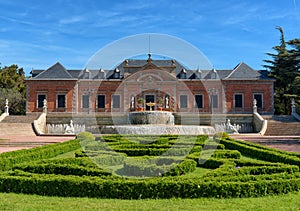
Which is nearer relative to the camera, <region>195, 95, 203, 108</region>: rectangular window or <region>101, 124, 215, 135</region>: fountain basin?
<region>101, 124, 215, 135</region>: fountain basin

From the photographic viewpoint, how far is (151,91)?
3428 cm

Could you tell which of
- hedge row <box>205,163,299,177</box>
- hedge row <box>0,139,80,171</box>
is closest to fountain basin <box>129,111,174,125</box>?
hedge row <box>0,139,80,171</box>

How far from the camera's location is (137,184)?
5.31 meters

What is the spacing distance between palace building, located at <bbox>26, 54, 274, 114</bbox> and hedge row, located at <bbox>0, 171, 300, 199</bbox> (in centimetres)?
2774

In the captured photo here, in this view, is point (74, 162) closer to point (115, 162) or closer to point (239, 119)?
point (115, 162)

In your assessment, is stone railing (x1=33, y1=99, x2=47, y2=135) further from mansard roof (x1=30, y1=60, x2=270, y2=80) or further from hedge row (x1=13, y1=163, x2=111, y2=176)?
hedge row (x1=13, y1=163, x2=111, y2=176)

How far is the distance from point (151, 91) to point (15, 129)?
50.1 ft

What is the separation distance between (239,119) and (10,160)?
22.2m

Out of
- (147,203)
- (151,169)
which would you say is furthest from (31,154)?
(147,203)

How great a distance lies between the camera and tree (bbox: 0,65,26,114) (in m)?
37.0

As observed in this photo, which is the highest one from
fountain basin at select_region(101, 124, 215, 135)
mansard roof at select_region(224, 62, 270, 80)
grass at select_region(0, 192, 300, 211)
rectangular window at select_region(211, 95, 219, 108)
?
mansard roof at select_region(224, 62, 270, 80)

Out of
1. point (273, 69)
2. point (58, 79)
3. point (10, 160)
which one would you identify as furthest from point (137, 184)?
point (273, 69)

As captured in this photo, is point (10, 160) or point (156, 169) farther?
point (10, 160)

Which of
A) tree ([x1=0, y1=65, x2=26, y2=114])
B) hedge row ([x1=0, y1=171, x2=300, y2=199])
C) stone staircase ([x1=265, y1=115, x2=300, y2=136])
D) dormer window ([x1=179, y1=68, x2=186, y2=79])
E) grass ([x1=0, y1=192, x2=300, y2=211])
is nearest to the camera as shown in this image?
grass ([x1=0, y1=192, x2=300, y2=211])
